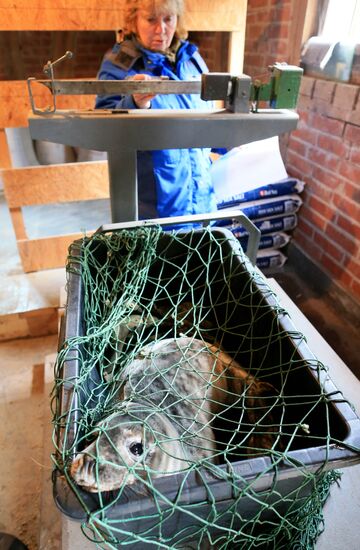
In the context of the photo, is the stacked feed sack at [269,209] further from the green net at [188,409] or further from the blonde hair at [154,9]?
the green net at [188,409]

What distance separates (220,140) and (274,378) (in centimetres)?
60

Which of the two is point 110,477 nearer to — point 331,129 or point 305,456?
point 305,456

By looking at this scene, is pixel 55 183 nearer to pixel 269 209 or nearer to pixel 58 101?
pixel 58 101

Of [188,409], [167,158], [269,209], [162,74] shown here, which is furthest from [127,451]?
[269,209]

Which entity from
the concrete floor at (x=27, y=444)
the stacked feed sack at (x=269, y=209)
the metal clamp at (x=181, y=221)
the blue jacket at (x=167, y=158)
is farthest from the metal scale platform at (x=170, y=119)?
the stacked feed sack at (x=269, y=209)

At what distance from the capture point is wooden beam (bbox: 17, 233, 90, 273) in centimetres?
209

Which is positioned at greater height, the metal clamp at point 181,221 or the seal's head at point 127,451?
the metal clamp at point 181,221

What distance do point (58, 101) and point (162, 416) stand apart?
1668 mm

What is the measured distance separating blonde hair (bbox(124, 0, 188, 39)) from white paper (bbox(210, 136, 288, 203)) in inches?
18.4

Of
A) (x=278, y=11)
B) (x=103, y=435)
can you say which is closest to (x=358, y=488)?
(x=103, y=435)

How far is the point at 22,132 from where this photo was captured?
10.3 feet

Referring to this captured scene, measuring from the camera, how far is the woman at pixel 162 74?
1284 mm

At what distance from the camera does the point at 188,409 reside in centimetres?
86

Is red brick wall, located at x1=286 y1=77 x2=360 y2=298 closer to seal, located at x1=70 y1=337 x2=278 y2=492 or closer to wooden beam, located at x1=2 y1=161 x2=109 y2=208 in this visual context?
wooden beam, located at x1=2 y1=161 x2=109 y2=208
